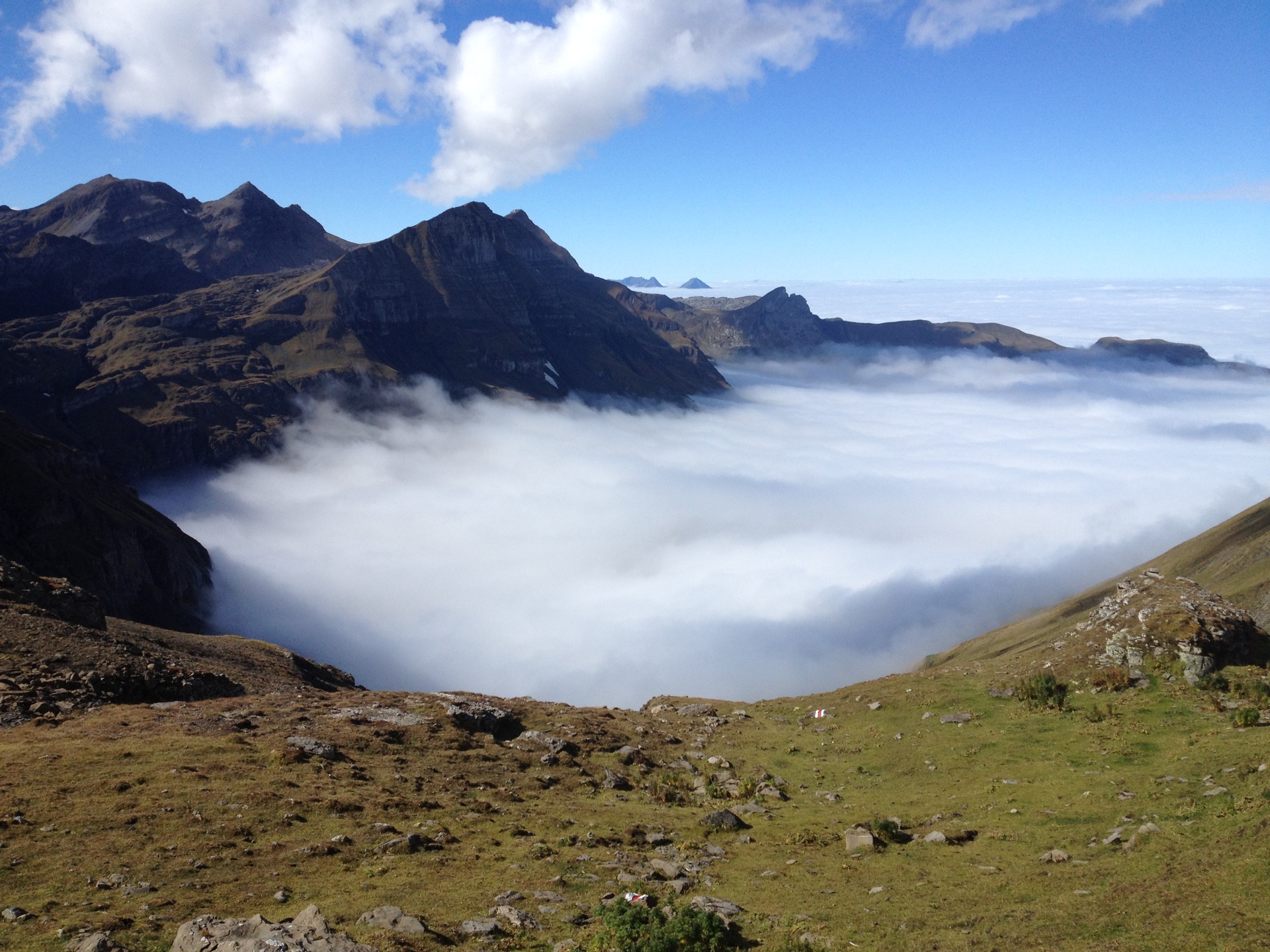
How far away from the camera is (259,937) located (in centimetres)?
1730

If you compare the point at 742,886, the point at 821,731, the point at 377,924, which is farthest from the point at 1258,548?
the point at 377,924

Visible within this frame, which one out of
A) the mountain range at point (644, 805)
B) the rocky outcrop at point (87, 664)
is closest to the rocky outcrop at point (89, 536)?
the rocky outcrop at point (87, 664)

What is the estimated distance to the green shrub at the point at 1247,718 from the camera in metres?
32.3

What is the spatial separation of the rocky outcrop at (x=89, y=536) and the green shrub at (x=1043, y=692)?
148861mm

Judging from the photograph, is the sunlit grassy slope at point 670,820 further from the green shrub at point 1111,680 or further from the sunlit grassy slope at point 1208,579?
the sunlit grassy slope at point 1208,579

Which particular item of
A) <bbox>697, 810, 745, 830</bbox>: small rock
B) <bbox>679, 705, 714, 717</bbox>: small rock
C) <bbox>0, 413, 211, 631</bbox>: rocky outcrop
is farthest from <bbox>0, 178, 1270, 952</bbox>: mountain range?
<bbox>0, 413, 211, 631</bbox>: rocky outcrop

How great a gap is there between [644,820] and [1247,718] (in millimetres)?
26803

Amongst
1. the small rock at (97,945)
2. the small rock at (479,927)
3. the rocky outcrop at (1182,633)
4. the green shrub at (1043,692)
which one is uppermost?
the rocky outcrop at (1182,633)

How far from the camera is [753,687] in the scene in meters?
200

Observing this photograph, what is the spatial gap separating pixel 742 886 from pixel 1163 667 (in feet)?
93.7

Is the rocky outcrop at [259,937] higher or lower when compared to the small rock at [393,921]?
higher

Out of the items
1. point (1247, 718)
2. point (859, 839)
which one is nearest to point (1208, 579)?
point (1247, 718)

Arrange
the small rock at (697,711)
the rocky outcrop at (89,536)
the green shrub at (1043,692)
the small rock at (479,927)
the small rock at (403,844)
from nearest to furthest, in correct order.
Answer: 1. the small rock at (479,927)
2. the small rock at (403,844)
3. the green shrub at (1043,692)
4. the small rock at (697,711)
5. the rocky outcrop at (89,536)

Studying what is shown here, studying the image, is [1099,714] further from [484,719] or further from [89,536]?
[89,536]
